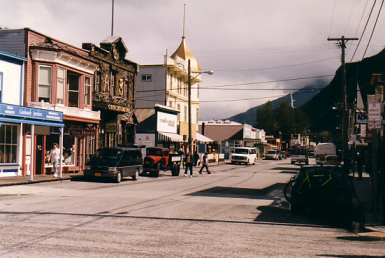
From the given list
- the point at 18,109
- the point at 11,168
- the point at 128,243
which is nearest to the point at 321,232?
the point at 128,243

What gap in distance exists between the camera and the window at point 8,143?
2870cm

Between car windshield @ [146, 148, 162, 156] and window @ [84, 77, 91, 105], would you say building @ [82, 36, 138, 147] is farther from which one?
car windshield @ [146, 148, 162, 156]

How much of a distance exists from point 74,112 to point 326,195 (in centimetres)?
2260

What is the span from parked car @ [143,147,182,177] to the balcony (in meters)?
4.55

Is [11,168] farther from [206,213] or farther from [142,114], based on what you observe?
[142,114]

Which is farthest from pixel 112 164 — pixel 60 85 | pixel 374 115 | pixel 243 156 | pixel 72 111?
pixel 243 156

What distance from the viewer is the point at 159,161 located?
3806 cm

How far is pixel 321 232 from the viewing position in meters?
12.7

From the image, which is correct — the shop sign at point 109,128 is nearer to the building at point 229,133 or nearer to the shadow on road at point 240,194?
the shadow on road at point 240,194

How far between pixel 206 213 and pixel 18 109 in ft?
48.1

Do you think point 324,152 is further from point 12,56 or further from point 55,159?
point 12,56

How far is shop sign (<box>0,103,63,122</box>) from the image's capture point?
26047 mm

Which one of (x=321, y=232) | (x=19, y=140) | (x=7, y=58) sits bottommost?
(x=321, y=232)

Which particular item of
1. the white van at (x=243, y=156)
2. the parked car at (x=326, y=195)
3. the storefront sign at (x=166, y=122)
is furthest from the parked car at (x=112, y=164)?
the white van at (x=243, y=156)
